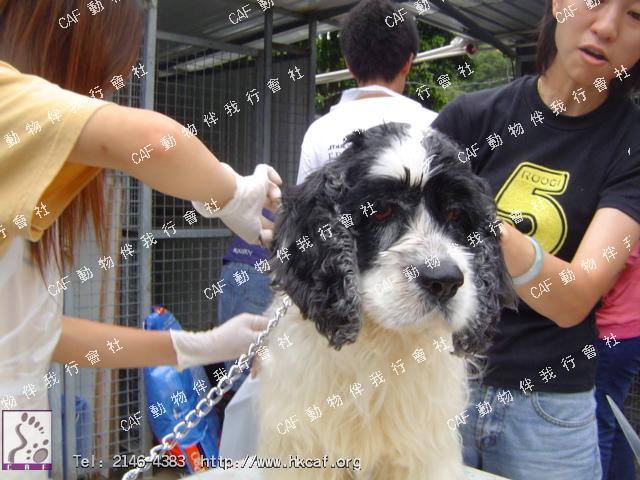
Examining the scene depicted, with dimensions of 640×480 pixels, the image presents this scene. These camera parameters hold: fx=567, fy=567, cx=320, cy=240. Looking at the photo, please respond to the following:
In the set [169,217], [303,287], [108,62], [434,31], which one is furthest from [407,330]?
[434,31]

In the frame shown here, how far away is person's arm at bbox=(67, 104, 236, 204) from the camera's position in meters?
1.08

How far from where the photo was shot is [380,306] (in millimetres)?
1355

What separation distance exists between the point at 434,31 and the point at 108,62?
6489mm

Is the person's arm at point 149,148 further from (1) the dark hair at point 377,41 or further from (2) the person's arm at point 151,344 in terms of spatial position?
(1) the dark hair at point 377,41

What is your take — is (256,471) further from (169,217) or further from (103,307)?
(169,217)

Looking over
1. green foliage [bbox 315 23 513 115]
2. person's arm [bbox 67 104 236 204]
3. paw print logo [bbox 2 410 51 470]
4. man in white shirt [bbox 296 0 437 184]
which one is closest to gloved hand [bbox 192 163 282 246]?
person's arm [bbox 67 104 236 204]

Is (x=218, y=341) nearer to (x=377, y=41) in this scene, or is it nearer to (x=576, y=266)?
(x=576, y=266)

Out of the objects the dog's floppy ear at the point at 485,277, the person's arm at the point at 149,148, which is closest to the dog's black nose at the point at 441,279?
the dog's floppy ear at the point at 485,277

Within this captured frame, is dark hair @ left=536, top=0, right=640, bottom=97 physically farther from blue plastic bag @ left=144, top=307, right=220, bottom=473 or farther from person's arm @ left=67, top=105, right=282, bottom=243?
blue plastic bag @ left=144, top=307, right=220, bottom=473

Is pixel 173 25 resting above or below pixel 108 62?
below

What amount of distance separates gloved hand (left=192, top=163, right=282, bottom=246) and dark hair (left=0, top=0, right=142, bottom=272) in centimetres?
37

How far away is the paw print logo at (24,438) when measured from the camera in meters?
1.39

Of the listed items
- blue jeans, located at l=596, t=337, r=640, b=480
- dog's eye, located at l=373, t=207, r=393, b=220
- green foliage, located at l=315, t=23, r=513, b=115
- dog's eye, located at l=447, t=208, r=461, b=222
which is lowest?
blue jeans, located at l=596, t=337, r=640, b=480

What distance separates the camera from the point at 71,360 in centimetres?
174
